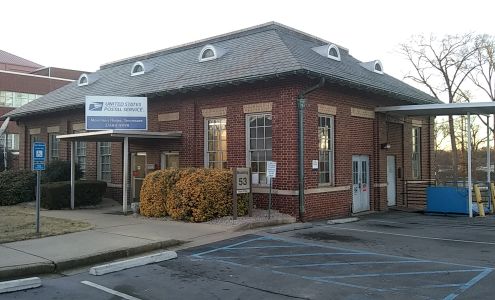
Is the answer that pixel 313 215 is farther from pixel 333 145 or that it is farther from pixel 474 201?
pixel 474 201

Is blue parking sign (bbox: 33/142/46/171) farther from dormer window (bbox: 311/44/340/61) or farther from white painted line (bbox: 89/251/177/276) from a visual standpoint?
dormer window (bbox: 311/44/340/61)

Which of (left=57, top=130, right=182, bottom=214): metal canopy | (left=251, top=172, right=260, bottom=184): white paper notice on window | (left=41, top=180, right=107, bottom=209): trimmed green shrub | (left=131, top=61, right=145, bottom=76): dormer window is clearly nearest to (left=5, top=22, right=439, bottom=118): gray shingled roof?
(left=131, top=61, right=145, bottom=76): dormer window

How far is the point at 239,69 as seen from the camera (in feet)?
51.6

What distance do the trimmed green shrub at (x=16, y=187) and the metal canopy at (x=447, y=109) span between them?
1441cm

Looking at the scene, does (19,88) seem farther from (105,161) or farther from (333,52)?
(333,52)

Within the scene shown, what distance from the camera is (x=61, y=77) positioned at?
63031 mm

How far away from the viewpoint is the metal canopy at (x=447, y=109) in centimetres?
1612

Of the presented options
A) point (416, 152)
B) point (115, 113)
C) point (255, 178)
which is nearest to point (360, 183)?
point (255, 178)

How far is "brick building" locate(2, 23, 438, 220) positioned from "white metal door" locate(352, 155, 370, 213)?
36mm

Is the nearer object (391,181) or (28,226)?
(28,226)

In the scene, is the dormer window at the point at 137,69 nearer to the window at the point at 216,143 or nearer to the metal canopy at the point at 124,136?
the metal canopy at the point at 124,136

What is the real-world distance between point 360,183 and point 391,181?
2.98 m

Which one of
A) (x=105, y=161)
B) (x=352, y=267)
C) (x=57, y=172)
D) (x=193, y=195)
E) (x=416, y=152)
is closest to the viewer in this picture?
(x=352, y=267)

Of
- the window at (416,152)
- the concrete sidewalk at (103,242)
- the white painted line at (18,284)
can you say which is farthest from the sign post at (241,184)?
the window at (416,152)
